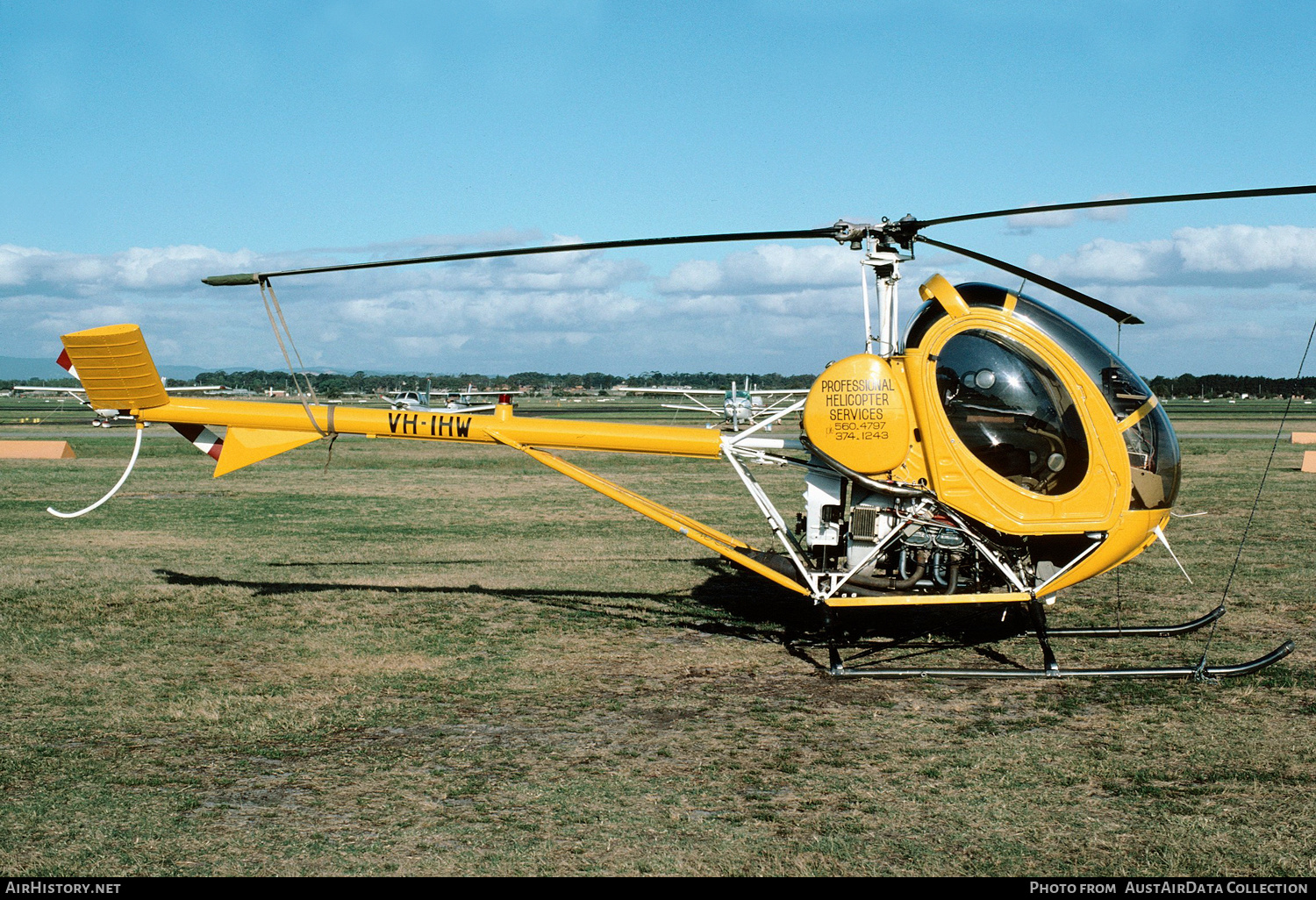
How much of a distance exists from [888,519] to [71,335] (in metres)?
7.68

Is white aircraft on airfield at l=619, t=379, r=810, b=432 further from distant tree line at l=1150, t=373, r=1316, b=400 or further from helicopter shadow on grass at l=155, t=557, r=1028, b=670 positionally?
distant tree line at l=1150, t=373, r=1316, b=400

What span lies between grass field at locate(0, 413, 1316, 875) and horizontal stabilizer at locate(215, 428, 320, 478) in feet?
5.26

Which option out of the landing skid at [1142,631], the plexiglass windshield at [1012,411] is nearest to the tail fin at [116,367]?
the plexiglass windshield at [1012,411]

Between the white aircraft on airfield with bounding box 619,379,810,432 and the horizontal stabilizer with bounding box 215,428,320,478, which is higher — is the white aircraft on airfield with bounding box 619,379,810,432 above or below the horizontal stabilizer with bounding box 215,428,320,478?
above

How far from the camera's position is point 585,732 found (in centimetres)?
688

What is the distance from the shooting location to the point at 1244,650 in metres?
8.86

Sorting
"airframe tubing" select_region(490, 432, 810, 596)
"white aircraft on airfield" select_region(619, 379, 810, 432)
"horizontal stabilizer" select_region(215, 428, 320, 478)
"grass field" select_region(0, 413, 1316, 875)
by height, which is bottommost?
"grass field" select_region(0, 413, 1316, 875)

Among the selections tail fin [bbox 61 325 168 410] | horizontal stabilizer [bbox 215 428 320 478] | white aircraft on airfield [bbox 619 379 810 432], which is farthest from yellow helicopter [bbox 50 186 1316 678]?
horizontal stabilizer [bbox 215 428 320 478]

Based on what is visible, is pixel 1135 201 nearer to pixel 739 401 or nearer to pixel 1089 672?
pixel 1089 672

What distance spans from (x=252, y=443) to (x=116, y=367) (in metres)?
1.51

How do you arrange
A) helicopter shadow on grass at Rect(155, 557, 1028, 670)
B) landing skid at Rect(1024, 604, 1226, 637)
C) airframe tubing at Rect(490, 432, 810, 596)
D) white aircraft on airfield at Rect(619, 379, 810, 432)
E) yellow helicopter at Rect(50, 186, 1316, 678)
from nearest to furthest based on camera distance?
1. yellow helicopter at Rect(50, 186, 1316, 678)
2. airframe tubing at Rect(490, 432, 810, 596)
3. landing skid at Rect(1024, 604, 1226, 637)
4. helicopter shadow on grass at Rect(155, 557, 1028, 670)
5. white aircraft on airfield at Rect(619, 379, 810, 432)

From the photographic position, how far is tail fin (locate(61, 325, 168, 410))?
9.48 metres

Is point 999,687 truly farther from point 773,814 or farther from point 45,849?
point 45,849
